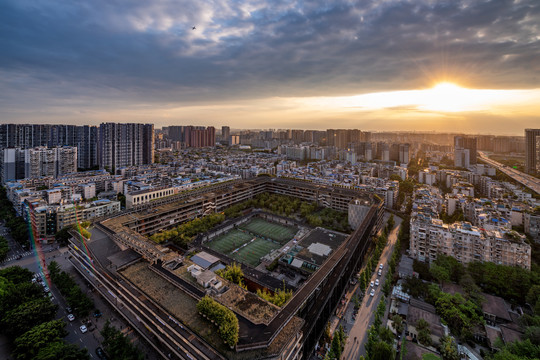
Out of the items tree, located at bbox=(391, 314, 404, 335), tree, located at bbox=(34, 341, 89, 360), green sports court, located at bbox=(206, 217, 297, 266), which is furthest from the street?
tree, located at bbox=(391, 314, 404, 335)

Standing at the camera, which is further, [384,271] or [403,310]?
[384,271]

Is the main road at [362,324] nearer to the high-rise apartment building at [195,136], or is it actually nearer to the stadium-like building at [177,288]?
the stadium-like building at [177,288]

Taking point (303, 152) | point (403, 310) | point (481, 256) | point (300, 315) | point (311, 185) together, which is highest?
point (303, 152)

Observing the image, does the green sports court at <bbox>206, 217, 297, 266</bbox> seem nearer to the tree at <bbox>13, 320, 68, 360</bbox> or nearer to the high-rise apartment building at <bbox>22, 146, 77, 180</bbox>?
the tree at <bbox>13, 320, 68, 360</bbox>

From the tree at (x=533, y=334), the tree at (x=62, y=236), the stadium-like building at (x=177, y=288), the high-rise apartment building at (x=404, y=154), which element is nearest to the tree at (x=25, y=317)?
the stadium-like building at (x=177, y=288)

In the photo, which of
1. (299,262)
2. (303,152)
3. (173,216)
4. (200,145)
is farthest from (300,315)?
(200,145)

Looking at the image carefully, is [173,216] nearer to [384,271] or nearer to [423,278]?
[384,271]

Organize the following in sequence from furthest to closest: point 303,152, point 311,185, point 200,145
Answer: point 200,145, point 303,152, point 311,185
